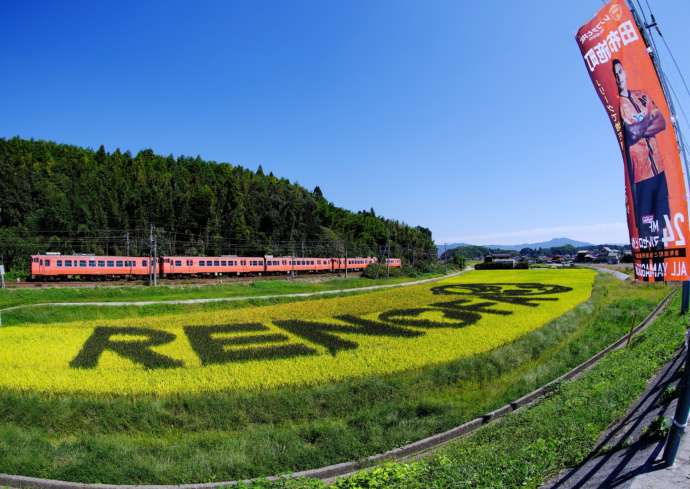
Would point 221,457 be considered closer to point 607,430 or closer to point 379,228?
point 607,430

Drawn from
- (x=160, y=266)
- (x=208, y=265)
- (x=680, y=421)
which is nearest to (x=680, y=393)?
(x=680, y=421)

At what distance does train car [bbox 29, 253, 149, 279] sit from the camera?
1561 inches

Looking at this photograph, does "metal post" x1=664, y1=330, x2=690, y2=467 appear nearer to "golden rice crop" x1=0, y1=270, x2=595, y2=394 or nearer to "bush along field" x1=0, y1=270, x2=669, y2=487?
"bush along field" x1=0, y1=270, x2=669, y2=487

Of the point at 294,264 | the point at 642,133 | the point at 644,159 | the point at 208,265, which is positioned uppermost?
the point at 642,133

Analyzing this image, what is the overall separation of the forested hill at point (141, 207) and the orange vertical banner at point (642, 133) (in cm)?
5744

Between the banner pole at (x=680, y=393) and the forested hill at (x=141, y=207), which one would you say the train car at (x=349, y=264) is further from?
the banner pole at (x=680, y=393)

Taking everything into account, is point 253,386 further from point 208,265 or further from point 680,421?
point 208,265

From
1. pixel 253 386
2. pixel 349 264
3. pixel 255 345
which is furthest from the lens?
pixel 349 264

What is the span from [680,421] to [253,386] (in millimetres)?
10462

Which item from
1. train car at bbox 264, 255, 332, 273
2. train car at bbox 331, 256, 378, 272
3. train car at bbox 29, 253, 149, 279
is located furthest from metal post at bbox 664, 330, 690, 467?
train car at bbox 331, 256, 378, 272

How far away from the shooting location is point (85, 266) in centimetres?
4194

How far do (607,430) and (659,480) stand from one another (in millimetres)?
2810

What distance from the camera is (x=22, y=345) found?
18.0 m

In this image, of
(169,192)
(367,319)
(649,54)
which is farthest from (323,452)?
(169,192)
